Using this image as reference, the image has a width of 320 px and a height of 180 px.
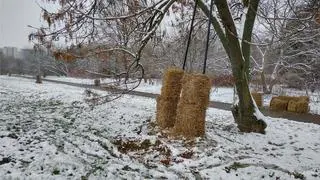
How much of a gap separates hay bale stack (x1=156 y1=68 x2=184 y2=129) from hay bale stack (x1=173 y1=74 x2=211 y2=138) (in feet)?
3.34

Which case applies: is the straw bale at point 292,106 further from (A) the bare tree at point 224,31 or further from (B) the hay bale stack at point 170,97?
(B) the hay bale stack at point 170,97

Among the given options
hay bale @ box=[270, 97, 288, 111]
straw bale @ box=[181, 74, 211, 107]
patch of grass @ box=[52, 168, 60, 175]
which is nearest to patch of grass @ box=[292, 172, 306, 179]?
straw bale @ box=[181, 74, 211, 107]

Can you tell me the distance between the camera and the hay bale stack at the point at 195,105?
27.5ft

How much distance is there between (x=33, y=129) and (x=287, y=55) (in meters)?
24.3

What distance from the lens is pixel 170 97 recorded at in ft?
31.5

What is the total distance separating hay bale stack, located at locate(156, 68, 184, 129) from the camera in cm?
953

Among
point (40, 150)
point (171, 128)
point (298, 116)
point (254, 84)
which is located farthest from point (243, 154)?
point (254, 84)

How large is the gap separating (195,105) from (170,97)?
135 cm

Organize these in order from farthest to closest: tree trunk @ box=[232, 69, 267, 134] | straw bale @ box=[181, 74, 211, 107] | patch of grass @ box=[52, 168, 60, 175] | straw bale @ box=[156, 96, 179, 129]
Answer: tree trunk @ box=[232, 69, 267, 134] → straw bale @ box=[156, 96, 179, 129] → straw bale @ box=[181, 74, 211, 107] → patch of grass @ box=[52, 168, 60, 175]

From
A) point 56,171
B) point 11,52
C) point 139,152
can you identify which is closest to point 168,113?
point 139,152

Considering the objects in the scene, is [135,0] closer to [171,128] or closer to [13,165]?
[171,128]

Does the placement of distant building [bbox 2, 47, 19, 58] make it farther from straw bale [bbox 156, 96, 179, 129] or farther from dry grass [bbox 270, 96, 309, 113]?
straw bale [bbox 156, 96, 179, 129]

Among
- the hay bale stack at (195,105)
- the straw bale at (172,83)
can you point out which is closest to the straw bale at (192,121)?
the hay bale stack at (195,105)

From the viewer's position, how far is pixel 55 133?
8367mm
